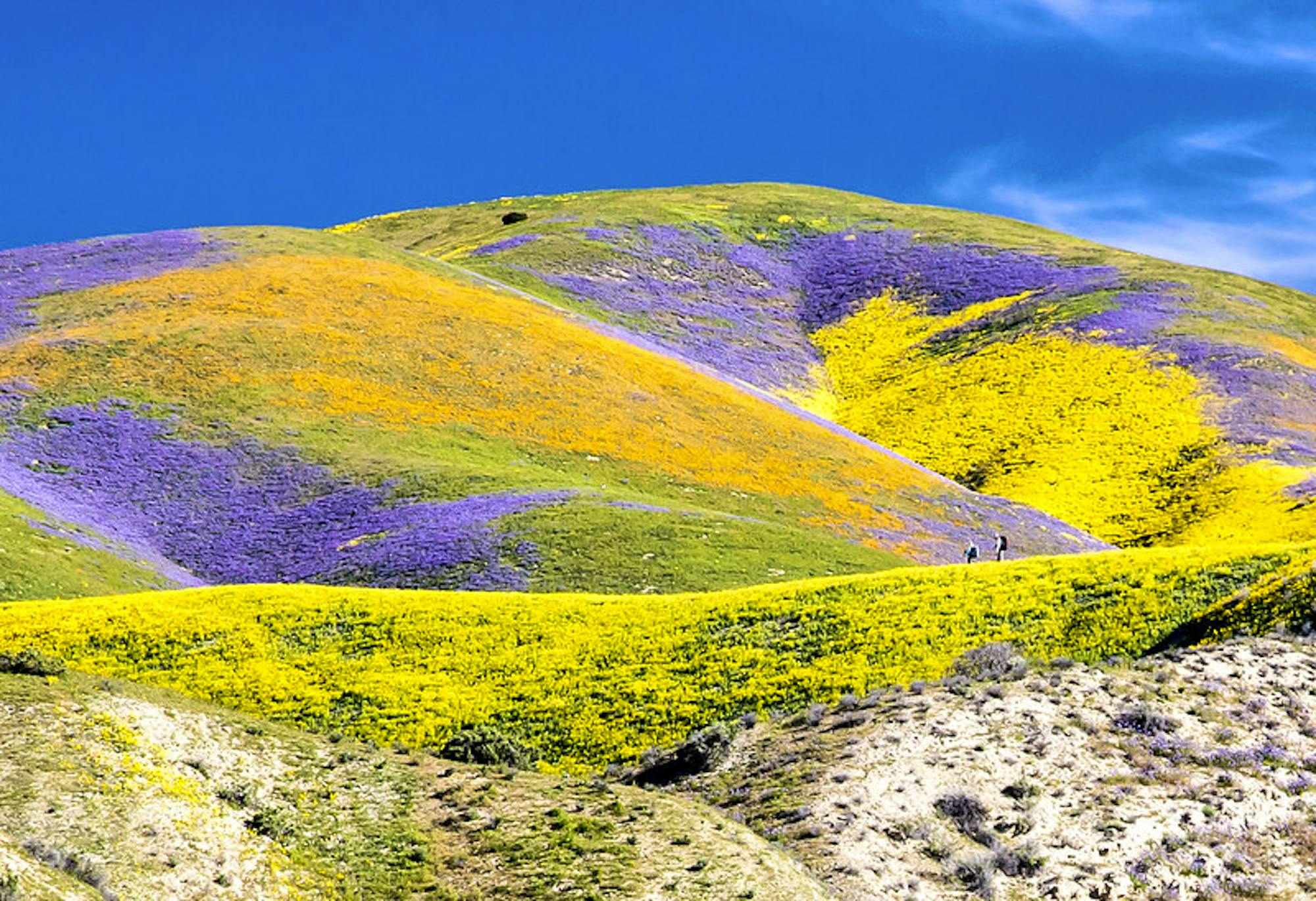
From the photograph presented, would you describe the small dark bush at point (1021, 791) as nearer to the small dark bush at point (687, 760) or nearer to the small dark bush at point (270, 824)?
the small dark bush at point (687, 760)

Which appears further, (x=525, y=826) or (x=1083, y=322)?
(x=1083, y=322)

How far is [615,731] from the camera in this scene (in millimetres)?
28969

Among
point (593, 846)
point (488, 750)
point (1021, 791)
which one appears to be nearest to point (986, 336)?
point (488, 750)

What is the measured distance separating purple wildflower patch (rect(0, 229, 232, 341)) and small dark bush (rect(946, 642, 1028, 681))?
73216 millimetres

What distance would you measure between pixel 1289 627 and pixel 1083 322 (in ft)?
302

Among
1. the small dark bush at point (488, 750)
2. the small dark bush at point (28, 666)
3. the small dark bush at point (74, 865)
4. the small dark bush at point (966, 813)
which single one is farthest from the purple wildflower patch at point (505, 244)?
the small dark bush at point (74, 865)

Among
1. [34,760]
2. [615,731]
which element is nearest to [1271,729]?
[615,731]

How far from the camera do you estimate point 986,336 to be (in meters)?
118

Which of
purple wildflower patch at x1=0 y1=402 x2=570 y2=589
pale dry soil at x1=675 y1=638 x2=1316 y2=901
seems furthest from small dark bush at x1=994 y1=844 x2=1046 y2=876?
purple wildflower patch at x1=0 y1=402 x2=570 y2=589

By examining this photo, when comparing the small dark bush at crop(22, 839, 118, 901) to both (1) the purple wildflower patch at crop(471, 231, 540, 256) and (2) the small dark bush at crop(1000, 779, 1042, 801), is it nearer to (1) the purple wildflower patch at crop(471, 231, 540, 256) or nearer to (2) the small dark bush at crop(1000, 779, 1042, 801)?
(2) the small dark bush at crop(1000, 779, 1042, 801)

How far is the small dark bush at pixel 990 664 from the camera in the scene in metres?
27.0

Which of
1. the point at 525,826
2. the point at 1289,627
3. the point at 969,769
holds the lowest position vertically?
the point at 525,826

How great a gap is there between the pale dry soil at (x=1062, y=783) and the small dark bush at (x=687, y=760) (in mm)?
489

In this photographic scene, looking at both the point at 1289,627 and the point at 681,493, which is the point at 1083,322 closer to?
the point at 681,493
